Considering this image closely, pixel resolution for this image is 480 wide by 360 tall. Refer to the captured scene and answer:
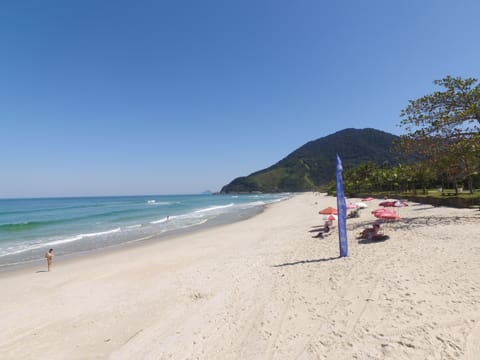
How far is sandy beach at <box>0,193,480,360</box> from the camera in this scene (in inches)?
160

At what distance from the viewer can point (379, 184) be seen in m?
54.4

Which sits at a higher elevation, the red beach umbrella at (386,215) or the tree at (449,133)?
the tree at (449,133)

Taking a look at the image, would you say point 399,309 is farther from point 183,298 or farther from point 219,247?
point 219,247

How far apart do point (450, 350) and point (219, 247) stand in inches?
457

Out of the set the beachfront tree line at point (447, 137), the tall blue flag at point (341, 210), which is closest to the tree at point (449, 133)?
the beachfront tree line at point (447, 137)

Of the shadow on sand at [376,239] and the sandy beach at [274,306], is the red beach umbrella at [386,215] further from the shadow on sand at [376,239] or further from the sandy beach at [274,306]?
the shadow on sand at [376,239]

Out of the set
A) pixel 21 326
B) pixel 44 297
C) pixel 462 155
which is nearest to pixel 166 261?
pixel 44 297

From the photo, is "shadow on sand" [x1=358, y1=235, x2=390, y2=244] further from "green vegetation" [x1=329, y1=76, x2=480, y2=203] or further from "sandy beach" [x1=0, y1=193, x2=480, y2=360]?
"green vegetation" [x1=329, y1=76, x2=480, y2=203]

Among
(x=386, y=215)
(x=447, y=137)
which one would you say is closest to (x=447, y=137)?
(x=447, y=137)

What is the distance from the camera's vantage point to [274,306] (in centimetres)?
568

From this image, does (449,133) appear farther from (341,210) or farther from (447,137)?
(341,210)

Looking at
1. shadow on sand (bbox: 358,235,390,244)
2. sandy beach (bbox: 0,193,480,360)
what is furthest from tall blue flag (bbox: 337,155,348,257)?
shadow on sand (bbox: 358,235,390,244)

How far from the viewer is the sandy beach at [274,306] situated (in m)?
4.07

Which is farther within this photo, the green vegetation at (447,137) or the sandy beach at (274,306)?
the green vegetation at (447,137)
